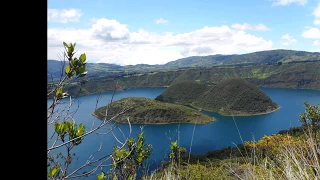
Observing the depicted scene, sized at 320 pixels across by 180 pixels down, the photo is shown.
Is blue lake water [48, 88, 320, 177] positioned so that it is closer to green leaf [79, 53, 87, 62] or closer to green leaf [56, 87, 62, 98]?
green leaf [56, 87, 62, 98]

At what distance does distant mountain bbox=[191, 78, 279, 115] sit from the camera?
72.8 metres

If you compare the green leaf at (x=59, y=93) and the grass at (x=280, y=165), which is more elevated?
the green leaf at (x=59, y=93)

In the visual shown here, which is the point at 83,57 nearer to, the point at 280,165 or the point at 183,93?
the point at 280,165

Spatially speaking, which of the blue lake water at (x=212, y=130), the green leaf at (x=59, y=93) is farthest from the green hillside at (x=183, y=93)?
the green leaf at (x=59, y=93)

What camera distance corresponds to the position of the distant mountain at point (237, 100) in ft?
239

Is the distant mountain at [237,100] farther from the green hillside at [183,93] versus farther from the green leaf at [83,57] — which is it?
the green leaf at [83,57]

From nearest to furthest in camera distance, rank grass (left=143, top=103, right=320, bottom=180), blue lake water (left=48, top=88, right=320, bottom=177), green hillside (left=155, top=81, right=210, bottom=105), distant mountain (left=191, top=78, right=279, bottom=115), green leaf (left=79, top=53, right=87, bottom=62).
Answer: green leaf (left=79, top=53, right=87, bottom=62) < grass (left=143, top=103, right=320, bottom=180) < blue lake water (left=48, top=88, right=320, bottom=177) < distant mountain (left=191, top=78, right=279, bottom=115) < green hillside (left=155, top=81, right=210, bottom=105)

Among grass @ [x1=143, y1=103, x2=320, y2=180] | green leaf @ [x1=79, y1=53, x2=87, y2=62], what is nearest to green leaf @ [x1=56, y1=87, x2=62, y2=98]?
green leaf @ [x1=79, y1=53, x2=87, y2=62]

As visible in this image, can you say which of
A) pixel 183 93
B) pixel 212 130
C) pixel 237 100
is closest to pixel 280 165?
pixel 212 130

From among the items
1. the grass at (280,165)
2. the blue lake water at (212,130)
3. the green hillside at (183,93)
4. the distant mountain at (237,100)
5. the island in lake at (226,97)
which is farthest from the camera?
the green hillside at (183,93)

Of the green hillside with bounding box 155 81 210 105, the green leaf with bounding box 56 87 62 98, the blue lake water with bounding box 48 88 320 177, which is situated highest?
the green leaf with bounding box 56 87 62 98
